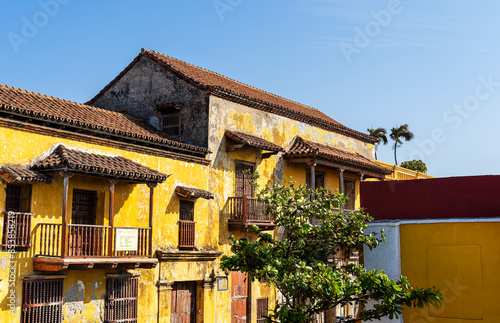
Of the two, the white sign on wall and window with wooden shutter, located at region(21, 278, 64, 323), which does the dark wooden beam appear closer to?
the white sign on wall

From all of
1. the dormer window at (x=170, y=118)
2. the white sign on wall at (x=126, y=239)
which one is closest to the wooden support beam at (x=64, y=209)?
the white sign on wall at (x=126, y=239)

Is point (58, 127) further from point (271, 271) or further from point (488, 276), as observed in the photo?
Answer: point (488, 276)

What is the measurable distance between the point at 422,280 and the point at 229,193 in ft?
31.3

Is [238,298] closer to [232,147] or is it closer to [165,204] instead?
[165,204]

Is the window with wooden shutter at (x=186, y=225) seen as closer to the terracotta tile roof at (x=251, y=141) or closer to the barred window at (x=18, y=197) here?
the terracotta tile roof at (x=251, y=141)

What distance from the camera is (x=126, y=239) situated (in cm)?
1520

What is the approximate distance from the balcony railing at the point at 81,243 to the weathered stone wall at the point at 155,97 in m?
4.78

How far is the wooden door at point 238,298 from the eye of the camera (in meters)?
19.7

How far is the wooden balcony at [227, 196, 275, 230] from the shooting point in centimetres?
1947

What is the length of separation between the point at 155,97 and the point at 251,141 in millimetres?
3674

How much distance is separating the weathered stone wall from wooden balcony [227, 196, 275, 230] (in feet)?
7.22

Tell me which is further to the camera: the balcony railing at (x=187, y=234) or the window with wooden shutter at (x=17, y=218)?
the balcony railing at (x=187, y=234)

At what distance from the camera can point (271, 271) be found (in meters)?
12.1

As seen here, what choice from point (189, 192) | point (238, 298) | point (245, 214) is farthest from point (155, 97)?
point (238, 298)
